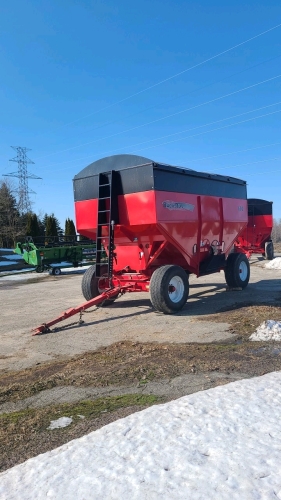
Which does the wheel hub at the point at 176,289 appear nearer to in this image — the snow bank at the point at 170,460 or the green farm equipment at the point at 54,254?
the snow bank at the point at 170,460

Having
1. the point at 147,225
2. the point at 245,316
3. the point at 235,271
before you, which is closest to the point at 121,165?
A: the point at 147,225

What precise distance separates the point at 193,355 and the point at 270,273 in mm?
10857

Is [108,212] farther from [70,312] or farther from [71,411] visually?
[71,411]

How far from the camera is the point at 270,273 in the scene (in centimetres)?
1557

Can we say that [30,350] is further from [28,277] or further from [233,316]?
[28,277]

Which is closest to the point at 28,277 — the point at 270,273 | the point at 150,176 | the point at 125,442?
the point at 270,273

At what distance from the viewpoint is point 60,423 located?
146 inches

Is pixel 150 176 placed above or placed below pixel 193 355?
above

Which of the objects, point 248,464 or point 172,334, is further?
point 172,334

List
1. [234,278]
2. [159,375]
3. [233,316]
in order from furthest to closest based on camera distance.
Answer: [234,278]
[233,316]
[159,375]

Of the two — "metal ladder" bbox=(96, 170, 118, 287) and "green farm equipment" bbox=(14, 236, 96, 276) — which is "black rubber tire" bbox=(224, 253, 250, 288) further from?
"green farm equipment" bbox=(14, 236, 96, 276)

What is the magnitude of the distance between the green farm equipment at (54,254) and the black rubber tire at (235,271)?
10059 mm

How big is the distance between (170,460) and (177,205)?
6.61m

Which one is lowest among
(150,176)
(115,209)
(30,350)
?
(30,350)
